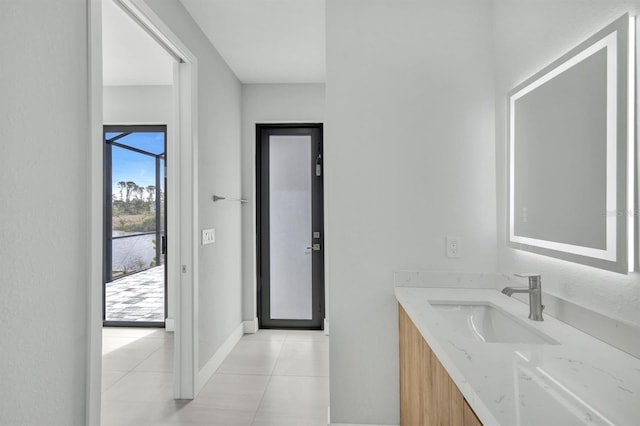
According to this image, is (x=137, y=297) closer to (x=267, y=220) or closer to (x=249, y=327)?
(x=249, y=327)

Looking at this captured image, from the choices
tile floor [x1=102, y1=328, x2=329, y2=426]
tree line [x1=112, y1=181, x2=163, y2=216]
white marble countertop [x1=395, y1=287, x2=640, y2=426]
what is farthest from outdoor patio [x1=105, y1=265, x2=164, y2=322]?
white marble countertop [x1=395, y1=287, x2=640, y2=426]

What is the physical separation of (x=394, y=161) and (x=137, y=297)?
3842 millimetres

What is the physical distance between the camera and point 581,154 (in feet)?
4.15

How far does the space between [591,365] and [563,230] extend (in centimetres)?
55

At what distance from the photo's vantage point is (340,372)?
201 cm

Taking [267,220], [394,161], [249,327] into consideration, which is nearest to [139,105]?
[267,220]

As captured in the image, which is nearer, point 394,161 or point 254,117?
point 394,161

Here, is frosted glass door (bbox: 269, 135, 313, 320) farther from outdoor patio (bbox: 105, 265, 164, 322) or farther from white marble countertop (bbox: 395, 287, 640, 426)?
white marble countertop (bbox: 395, 287, 640, 426)

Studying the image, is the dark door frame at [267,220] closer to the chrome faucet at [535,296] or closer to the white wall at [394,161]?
the white wall at [394,161]

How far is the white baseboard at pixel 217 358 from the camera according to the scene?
8.58 ft

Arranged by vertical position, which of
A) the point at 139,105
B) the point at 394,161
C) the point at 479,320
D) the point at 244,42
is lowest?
the point at 479,320

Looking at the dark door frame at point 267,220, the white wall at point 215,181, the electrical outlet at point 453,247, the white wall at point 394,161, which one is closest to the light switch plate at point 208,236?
the white wall at point 215,181
